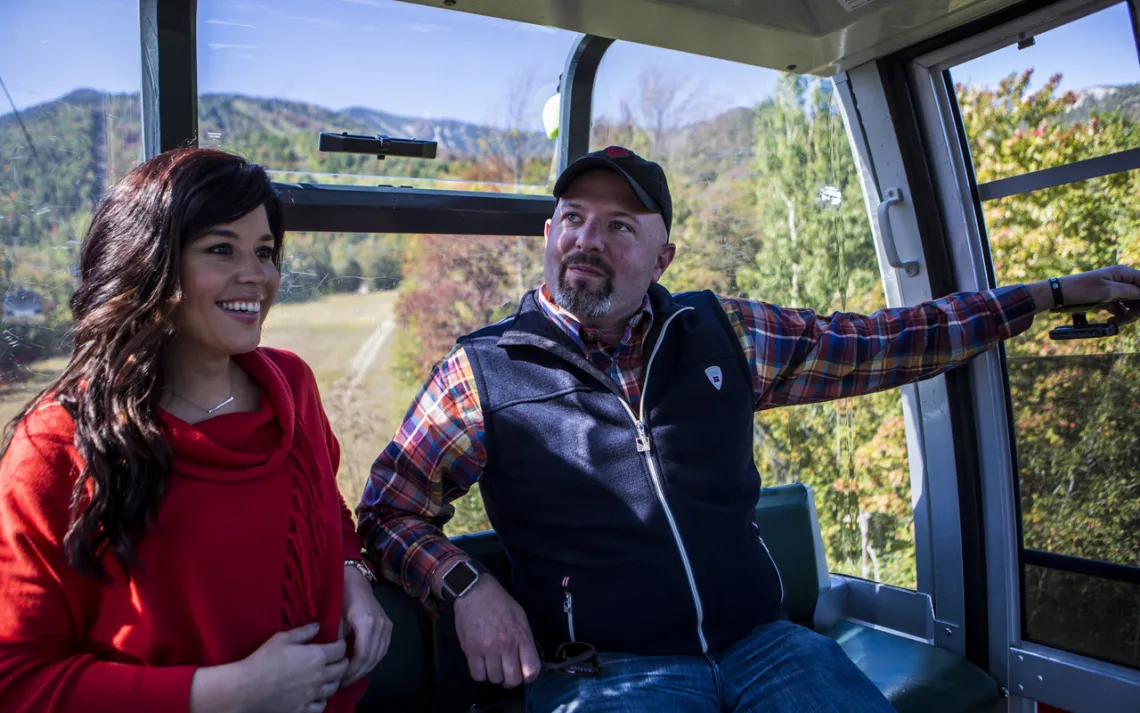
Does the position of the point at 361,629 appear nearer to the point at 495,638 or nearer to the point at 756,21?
the point at 495,638

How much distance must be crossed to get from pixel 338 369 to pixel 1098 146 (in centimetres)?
252

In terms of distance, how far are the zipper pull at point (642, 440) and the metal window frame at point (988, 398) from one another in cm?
135

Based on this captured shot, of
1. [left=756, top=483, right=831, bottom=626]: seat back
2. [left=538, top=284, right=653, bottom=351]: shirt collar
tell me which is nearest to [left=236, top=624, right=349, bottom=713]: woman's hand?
[left=538, top=284, right=653, bottom=351]: shirt collar

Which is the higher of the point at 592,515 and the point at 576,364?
the point at 576,364

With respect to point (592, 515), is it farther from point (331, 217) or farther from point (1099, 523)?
point (1099, 523)

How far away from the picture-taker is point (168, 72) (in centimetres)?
225

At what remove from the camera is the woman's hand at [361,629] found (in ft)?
5.89

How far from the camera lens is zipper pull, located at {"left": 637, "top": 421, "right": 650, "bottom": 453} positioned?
87.0 inches

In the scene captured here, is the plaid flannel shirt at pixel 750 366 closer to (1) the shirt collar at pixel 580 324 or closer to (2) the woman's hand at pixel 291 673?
(1) the shirt collar at pixel 580 324

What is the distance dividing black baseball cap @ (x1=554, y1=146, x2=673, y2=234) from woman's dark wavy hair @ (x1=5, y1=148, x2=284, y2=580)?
3.42 ft

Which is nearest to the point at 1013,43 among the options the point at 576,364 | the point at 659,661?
the point at 576,364

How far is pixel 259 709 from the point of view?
1536 mm

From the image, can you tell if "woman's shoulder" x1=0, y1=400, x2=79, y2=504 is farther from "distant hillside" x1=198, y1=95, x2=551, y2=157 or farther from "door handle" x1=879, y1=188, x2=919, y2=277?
"door handle" x1=879, y1=188, x2=919, y2=277

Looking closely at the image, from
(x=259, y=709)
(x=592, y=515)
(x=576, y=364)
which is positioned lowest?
(x=259, y=709)
